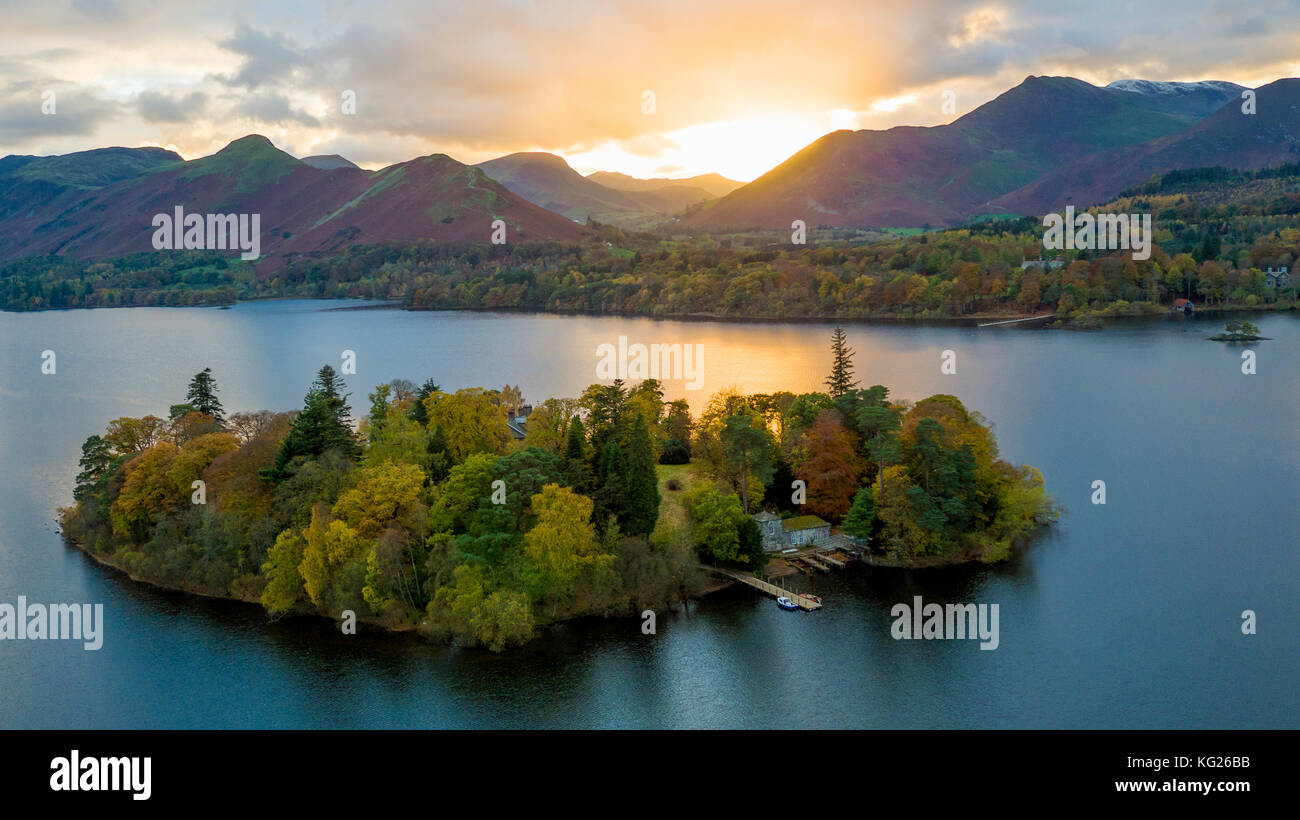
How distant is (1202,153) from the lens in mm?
171375

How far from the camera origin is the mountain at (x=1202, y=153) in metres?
167

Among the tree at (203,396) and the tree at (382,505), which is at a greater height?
the tree at (203,396)

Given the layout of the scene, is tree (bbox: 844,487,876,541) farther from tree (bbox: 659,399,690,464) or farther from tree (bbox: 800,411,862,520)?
tree (bbox: 659,399,690,464)

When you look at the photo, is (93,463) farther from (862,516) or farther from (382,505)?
(862,516)

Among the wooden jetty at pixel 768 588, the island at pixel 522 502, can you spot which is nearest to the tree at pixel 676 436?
the island at pixel 522 502

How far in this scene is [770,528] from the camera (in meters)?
28.5

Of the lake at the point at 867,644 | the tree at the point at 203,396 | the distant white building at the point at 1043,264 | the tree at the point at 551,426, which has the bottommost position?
the lake at the point at 867,644

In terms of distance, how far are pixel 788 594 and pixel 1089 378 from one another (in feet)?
123

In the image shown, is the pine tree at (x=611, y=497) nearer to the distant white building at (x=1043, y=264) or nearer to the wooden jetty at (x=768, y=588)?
the wooden jetty at (x=768, y=588)

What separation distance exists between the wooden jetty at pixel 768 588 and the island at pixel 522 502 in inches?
15.5

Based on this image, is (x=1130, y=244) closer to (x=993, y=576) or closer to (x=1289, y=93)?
(x=993, y=576)

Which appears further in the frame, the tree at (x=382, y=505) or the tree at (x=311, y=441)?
the tree at (x=311, y=441)

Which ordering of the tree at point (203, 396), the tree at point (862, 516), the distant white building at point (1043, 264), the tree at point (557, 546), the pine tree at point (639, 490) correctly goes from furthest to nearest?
1. the distant white building at point (1043, 264)
2. the tree at point (203, 396)
3. the tree at point (862, 516)
4. the pine tree at point (639, 490)
5. the tree at point (557, 546)

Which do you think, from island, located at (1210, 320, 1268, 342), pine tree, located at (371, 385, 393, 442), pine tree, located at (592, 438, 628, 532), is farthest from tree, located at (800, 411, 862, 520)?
island, located at (1210, 320, 1268, 342)
